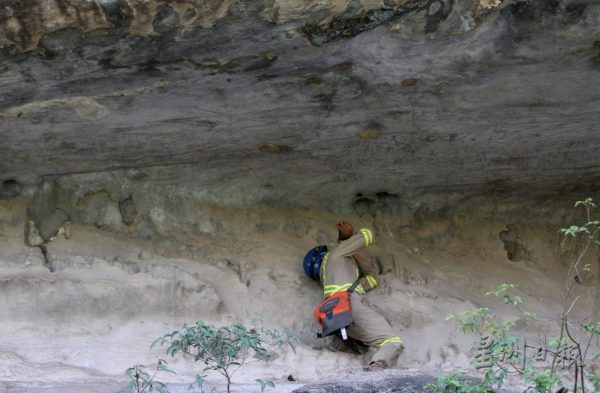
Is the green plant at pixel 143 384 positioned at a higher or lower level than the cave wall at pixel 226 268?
lower

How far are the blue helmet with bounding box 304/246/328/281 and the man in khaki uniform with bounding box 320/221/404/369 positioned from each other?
5 cm

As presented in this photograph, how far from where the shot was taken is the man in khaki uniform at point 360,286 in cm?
582

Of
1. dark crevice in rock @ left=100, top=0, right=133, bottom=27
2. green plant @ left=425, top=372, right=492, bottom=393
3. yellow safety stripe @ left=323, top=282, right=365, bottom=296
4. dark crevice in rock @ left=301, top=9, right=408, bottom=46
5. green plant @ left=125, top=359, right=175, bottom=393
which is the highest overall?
dark crevice in rock @ left=100, top=0, right=133, bottom=27

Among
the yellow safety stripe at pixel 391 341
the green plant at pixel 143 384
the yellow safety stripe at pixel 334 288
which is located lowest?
the green plant at pixel 143 384

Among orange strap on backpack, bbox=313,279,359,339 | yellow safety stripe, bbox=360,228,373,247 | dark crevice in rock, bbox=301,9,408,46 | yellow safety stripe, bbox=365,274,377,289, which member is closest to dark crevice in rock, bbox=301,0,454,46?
dark crevice in rock, bbox=301,9,408,46

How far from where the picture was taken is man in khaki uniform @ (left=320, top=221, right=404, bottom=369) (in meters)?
5.82

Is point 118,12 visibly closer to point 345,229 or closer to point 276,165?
point 276,165

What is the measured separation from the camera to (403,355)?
605 cm

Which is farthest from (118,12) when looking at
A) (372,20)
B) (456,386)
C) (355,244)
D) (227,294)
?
(456,386)

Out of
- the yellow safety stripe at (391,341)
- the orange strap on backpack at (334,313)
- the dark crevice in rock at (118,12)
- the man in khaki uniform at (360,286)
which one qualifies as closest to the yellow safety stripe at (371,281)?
the man in khaki uniform at (360,286)

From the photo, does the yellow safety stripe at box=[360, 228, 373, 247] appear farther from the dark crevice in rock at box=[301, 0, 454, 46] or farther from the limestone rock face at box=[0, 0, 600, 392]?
the dark crevice in rock at box=[301, 0, 454, 46]

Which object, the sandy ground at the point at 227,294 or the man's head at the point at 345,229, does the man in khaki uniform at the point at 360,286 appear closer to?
the man's head at the point at 345,229

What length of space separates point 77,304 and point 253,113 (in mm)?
1560

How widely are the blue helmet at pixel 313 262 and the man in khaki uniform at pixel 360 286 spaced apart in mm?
53
